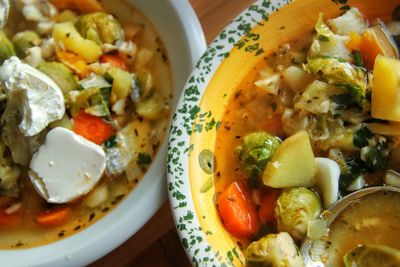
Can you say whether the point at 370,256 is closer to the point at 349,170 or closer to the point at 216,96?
the point at 349,170

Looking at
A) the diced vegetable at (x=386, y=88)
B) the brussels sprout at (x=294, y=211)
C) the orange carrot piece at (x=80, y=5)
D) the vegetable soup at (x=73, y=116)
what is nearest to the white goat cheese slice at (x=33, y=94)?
the vegetable soup at (x=73, y=116)

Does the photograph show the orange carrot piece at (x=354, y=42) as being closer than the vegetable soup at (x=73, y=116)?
Yes

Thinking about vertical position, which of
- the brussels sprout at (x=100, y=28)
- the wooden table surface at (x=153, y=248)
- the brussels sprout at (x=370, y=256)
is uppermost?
the brussels sprout at (x=100, y=28)

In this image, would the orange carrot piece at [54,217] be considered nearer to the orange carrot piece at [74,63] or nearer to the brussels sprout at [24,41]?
the orange carrot piece at [74,63]

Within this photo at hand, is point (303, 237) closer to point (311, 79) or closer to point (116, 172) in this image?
point (311, 79)

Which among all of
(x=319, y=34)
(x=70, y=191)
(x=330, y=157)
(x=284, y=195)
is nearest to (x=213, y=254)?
(x=284, y=195)

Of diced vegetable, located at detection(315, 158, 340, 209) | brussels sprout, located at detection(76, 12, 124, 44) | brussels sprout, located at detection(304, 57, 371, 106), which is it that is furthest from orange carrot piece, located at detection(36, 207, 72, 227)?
brussels sprout, located at detection(304, 57, 371, 106)

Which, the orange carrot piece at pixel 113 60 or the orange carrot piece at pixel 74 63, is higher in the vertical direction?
the orange carrot piece at pixel 74 63
